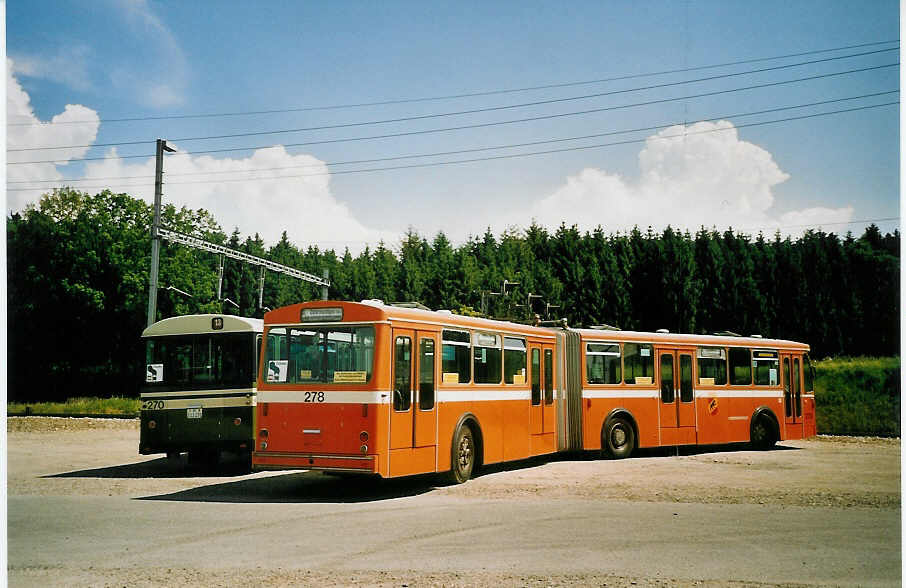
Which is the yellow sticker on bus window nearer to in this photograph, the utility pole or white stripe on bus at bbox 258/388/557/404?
white stripe on bus at bbox 258/388/557/404

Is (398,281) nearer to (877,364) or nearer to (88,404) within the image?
(88,404)

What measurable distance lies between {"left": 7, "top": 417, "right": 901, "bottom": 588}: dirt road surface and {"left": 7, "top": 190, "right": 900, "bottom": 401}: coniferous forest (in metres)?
4.68

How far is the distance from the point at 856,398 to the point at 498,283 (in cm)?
3059

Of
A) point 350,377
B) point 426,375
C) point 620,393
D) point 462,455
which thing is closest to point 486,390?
point 462,455

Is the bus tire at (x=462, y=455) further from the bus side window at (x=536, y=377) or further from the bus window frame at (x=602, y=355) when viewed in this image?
the bus window frame at (x=602, y=355)

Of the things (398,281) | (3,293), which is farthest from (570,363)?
(398,281)

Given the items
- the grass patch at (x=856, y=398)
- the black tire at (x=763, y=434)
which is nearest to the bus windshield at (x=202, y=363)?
the black tire at (x=763, y=434)

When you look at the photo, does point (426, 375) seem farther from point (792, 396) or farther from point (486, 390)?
point (792, 396)

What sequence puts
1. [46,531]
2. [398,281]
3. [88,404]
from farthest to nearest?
[398,281] → [88,404] → [46,531]

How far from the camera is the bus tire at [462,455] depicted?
43.8 ft

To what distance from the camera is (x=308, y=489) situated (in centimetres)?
1337

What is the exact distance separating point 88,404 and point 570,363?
26.7 meters

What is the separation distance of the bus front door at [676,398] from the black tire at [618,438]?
728 mm

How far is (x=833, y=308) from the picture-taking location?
72.7 feet
